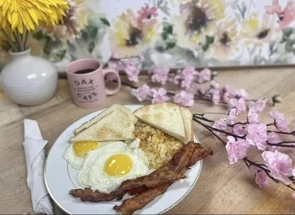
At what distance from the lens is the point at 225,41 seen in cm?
128

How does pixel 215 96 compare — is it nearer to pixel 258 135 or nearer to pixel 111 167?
pixel 258 135

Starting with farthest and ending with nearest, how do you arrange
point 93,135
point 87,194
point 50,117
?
point 50,117 → point 93,135 → point 87,194

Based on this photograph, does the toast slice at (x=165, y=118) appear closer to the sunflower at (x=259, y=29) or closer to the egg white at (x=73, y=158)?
the egg white at (x=73, y=158)

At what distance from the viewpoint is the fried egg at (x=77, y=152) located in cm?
90

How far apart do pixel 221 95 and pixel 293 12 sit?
37cm

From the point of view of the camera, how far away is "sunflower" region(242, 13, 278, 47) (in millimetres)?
1244

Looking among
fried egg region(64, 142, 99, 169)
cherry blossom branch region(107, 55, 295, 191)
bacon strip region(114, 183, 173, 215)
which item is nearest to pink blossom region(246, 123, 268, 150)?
cherry blossom branch region(107, 55, 295, 191)

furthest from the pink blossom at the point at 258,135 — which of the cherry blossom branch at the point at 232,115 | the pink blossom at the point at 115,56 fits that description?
the pink blossom at the point at 115,56

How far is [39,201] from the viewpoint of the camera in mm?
826

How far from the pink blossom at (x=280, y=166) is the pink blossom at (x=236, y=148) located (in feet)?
0.27

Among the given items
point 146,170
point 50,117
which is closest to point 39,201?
point 146,170

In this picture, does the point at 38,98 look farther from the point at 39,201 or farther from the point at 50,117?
the point at 39,201

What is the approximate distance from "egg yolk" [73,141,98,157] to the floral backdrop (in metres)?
0.47

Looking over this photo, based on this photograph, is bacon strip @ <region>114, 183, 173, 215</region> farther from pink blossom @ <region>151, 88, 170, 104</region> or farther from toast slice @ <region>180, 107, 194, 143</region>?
pink blossom @ <region>151, 88, 170, 104</region>
